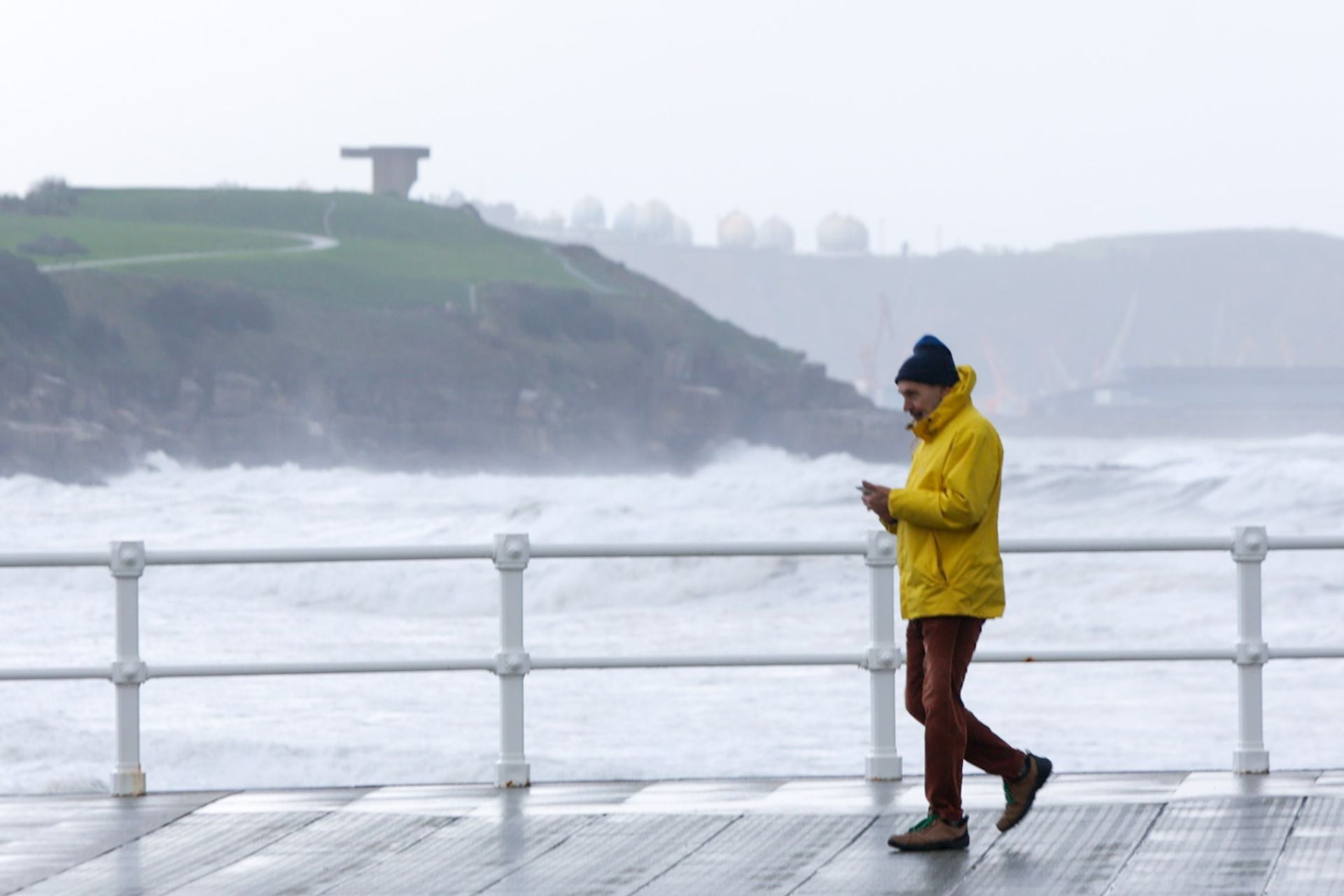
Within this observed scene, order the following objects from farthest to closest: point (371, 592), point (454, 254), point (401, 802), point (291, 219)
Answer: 1. point (291, 219)
2. point (454, 254)
3. point (371, 592)
4. point (401, 802)

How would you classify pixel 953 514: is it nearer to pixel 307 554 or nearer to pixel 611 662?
pixel 611 662

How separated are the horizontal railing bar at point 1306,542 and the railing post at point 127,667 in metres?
4.31

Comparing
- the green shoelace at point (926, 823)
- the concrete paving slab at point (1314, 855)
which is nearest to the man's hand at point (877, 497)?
the green shoelace at point (926, 823)

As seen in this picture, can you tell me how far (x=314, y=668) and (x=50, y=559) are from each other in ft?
3.55

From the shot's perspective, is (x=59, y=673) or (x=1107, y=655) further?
(x=1107, y=655)

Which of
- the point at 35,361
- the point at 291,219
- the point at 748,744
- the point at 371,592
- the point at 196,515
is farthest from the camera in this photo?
the point at 291,219

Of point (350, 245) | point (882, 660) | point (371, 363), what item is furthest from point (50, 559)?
point (350, 245)

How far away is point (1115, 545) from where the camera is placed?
795 centimetres

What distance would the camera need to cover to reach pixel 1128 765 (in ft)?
85.9

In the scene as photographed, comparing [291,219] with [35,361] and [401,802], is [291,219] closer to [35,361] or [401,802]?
[35,361]

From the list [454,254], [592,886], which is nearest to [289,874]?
[592,886]

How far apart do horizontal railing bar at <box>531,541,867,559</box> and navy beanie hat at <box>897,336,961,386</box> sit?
1326mm

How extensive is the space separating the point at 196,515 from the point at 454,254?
79139 millimetres

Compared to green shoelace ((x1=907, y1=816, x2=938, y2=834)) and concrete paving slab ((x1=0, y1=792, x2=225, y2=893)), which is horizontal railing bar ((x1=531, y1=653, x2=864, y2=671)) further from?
concrete paving slab ((x1=0, y1=792, x2=225, y2=893))
